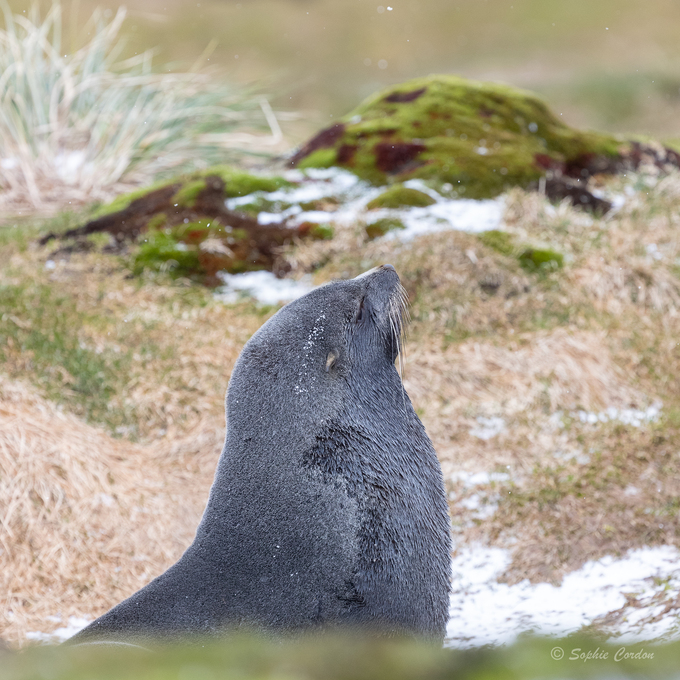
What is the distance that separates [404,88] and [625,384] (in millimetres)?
6953

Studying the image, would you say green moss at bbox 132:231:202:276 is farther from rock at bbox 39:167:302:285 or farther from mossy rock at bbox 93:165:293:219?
mossy rock at bbox 93:165:293:219

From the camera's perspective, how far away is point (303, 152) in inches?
423

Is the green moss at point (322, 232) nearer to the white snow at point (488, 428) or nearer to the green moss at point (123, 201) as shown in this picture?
the green moss at point (123, 201)

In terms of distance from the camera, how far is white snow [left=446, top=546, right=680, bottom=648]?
4027mm

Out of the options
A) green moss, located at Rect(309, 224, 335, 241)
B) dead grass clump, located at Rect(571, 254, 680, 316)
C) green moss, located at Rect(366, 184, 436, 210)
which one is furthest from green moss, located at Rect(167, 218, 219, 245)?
dead grass clump, located at Rect(571, 254, 680, 316)

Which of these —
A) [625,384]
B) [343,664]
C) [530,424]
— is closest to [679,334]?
[625,384]

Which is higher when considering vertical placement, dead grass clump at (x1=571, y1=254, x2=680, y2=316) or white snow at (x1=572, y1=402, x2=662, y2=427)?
dead grass clump at (x1=571, y1=254, x2=680, y2=316)

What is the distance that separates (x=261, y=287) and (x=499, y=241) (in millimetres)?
2694

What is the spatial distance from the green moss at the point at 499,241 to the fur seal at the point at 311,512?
4930mm

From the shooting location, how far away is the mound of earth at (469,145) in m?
9.25

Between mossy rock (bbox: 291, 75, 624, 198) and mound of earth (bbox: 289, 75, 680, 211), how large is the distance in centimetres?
1

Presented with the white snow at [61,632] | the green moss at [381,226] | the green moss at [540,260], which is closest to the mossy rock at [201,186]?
the green moss at [381,226]

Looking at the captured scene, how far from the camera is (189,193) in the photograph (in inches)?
364

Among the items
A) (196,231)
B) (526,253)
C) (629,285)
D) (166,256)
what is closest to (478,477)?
(629,285)
